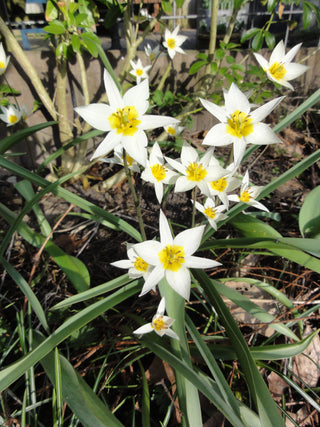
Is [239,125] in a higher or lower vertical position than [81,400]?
higher

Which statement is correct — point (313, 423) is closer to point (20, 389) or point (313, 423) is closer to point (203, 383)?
point (203, 383)

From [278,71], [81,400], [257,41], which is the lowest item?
[81,400]

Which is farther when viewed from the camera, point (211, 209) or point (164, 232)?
point (211, 209)

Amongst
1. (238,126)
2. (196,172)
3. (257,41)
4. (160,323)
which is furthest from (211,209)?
(257,41)

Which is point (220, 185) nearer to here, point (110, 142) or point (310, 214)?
point (110, 142)

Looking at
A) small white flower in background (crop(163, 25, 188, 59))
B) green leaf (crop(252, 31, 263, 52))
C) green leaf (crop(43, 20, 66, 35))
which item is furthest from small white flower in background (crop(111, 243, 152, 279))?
small white flower in background (crop(163, 25, 188, 59))
